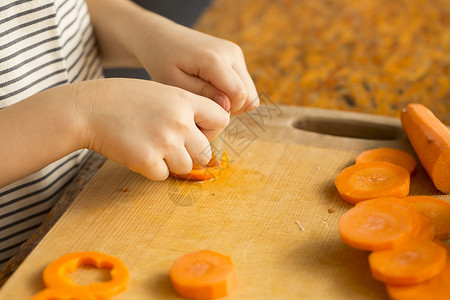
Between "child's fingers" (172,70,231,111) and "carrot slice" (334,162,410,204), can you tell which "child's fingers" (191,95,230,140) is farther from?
"carrot slice" (334,162,410,204)

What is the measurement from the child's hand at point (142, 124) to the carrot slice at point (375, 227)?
269mm

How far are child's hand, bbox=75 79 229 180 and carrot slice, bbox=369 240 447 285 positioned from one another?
340 mm

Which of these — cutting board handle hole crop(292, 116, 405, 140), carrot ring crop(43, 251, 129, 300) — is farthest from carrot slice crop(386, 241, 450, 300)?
cutting board handle hole crop(292, 116, 405, 140)

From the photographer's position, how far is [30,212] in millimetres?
1129

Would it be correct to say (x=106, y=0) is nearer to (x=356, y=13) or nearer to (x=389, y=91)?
(x=389, y=91)

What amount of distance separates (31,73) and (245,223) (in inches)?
21.3

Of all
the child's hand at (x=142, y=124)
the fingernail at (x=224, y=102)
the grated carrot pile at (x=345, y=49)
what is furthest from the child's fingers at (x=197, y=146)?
the grated carrot pile at (x=345, y=49)

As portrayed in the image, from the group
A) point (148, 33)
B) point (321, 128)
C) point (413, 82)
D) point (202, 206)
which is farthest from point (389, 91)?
point (202, 206)

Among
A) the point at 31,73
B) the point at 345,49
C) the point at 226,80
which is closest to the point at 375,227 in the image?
the point at 226,80

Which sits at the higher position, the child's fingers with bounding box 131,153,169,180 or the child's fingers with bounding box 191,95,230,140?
the child's fingers with bounding box 191,95,230,140

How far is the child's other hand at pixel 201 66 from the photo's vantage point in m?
1.06

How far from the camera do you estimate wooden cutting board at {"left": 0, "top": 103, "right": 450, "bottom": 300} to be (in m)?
0.78

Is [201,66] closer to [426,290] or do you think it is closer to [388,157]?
[388,157]

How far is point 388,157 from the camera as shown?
1.10 meters
